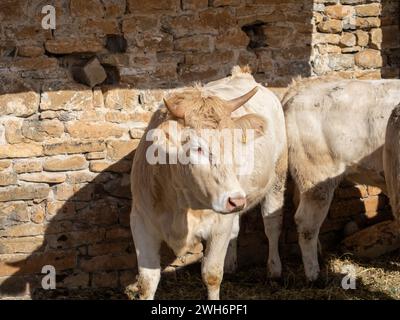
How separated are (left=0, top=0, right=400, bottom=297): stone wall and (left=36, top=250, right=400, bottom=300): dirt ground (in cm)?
35

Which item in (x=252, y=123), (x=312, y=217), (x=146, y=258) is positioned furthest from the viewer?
(x=312, y=217)

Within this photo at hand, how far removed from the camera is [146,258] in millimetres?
5387

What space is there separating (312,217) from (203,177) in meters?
2.09

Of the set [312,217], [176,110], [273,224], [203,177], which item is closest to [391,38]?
[312,217]

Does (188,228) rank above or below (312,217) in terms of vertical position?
above

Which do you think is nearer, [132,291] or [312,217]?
[132,291]

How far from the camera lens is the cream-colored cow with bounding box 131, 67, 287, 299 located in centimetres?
477

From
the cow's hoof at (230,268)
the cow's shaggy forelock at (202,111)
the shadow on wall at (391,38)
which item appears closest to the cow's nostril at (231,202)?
the cow's shaggy forelock at (202,111)

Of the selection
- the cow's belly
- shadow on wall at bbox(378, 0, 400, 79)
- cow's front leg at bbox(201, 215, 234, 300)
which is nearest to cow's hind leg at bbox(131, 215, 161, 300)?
the cow's belly

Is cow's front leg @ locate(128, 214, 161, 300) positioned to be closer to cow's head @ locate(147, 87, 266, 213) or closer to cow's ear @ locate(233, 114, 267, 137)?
cow's head @ locate(147, 87, 266, 213)

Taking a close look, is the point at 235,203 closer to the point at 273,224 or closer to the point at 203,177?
the point at 203,177

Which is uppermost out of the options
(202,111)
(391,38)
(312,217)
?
(391,38)

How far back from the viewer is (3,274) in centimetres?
619

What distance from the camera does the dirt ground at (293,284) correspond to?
6262 millimetres
